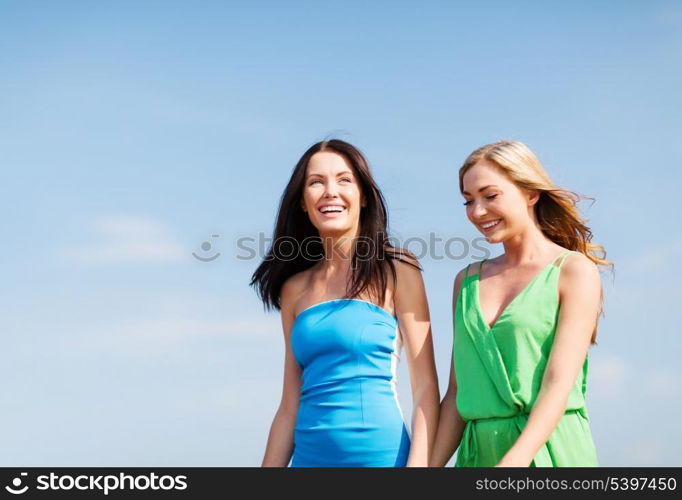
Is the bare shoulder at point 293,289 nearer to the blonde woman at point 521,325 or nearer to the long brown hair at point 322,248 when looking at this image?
the long brown hair at point 322,248

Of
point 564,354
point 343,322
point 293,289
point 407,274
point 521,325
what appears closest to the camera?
point 564,354

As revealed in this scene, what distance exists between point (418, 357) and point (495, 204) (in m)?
1.14

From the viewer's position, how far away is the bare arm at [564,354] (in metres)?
4.45

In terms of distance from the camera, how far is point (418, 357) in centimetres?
531

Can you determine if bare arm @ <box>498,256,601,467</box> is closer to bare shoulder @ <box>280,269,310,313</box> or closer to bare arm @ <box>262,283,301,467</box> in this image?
bare arm @ <box>262,283,301,467</box>

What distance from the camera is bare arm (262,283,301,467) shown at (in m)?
5.63

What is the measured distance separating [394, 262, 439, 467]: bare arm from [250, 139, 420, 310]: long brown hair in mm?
134

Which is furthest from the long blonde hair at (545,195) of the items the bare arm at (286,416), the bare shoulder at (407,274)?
the bare arm at (286,416)

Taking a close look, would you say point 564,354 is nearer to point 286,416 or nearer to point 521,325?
point 521,325

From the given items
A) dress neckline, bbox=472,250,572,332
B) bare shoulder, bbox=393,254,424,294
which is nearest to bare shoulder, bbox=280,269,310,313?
bare shoulder, bbox=393,254,424,294

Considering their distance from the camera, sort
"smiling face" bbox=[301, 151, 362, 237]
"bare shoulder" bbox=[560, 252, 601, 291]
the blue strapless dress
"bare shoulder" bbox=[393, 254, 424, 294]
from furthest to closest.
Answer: "smiling face" bbox=[301, 151, 362, 237]
"bare shoulder" bbox=[393, 254, 424, 294]
the blue strapless dress
"bare shoulder" bbox=[560, 252, 601, 291]

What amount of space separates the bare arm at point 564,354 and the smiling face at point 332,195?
5.36 ft

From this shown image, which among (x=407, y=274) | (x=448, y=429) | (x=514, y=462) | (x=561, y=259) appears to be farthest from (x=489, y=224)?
(x=514, y=462)
